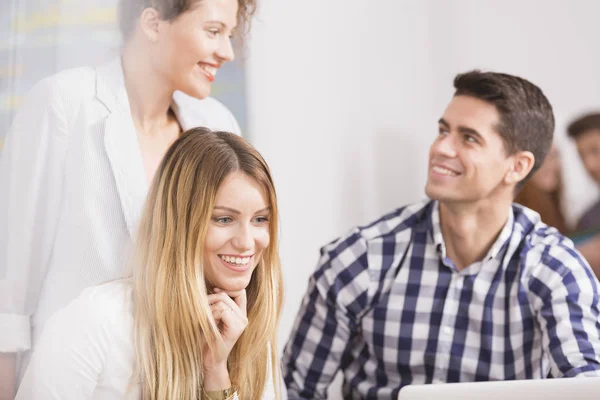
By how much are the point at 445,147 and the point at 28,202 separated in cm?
108

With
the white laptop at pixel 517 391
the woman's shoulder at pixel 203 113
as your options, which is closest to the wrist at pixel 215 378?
the white laptop at pixel 517 391

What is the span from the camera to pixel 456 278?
6.19ft

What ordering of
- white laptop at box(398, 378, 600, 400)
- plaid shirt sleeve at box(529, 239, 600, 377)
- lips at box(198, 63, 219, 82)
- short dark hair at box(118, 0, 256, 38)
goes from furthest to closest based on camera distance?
1. plaid shirt sleeve at box(529, 239, 600, 377)
2. lips at box(198, 63, 219, 82)
3. short dark hair at box(118, 0, 256, 38)
4. white laptop at box(398, 378, 600, 400)

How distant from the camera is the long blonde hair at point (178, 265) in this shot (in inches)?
51.3

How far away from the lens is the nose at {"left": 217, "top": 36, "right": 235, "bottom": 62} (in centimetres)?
150

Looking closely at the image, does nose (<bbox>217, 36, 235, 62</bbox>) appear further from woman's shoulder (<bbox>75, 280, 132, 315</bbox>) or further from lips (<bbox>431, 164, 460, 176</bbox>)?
lips (<bbox>431, 164, 460, 176</bbox>)

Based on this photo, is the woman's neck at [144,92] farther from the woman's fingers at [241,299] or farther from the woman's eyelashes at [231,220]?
the woman's fingers at [241,299]

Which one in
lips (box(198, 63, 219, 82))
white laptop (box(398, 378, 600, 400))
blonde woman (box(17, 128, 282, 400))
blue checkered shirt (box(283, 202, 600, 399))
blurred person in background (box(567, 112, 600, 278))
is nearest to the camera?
white laptop (box(398, 378, 600, 400))

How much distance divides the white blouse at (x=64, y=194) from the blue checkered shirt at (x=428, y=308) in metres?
0.70

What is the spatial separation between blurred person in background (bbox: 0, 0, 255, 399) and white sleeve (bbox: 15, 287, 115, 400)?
2 centimetres

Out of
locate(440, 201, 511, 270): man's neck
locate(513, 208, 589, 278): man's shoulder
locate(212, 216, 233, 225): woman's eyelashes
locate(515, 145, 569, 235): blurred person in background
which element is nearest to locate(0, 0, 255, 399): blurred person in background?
locate(212, 216, 233, 225): woman's eyelashes

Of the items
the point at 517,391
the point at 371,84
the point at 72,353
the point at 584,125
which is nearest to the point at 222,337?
the point at 72,353

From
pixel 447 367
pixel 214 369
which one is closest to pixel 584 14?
pixel 447 367

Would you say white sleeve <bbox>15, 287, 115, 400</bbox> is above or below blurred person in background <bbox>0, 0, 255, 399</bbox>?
below
